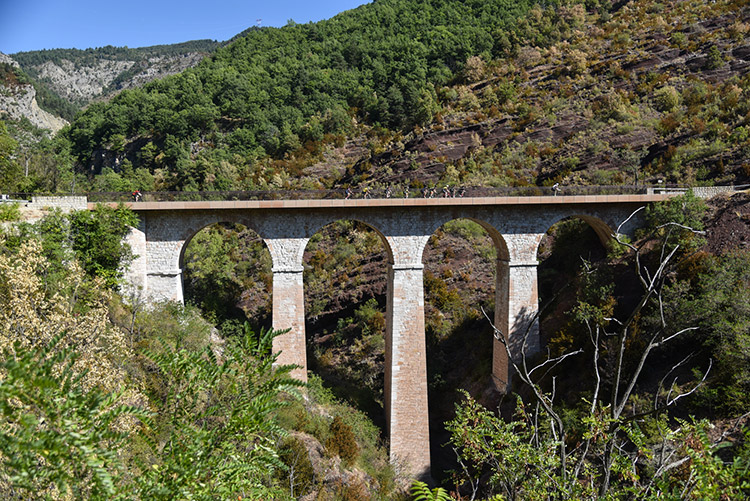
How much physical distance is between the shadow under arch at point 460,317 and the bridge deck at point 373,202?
111cm

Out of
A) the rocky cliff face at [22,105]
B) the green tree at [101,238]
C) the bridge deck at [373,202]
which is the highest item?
the rocky cliff face at [22,105]

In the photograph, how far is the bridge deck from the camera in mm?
17781

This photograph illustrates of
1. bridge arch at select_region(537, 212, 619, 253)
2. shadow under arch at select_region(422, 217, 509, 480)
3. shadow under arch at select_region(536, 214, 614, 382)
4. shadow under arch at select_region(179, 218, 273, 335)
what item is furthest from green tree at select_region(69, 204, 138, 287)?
bridge arch at select_region(537, 212, 619, 253)

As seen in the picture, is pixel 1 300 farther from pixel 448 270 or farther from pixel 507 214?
pixel 448 270

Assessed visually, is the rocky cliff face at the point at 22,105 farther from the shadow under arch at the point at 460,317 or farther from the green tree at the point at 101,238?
the shadow under arch at the point at 460,317

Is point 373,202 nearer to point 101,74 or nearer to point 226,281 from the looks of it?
point 226,281

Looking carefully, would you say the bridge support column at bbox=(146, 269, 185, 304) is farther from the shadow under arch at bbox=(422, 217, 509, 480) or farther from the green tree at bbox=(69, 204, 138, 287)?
the shadow under arch at bbox=(422, 217, 509, 480)

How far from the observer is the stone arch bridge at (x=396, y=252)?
18.3 m

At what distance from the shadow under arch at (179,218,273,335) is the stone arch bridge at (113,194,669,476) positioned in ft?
28.2

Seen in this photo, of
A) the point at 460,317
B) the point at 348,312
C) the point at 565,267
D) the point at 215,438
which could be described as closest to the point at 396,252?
the point at 460,317

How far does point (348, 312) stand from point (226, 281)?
27.8ft

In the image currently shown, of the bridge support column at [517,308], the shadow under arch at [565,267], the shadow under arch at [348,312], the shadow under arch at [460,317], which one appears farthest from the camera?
the shadow under arch at [348,312]

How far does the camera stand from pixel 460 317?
26.4 meters

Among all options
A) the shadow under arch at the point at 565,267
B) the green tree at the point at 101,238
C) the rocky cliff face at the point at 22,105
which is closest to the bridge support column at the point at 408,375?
the shadow under arch at the point at 565,267
